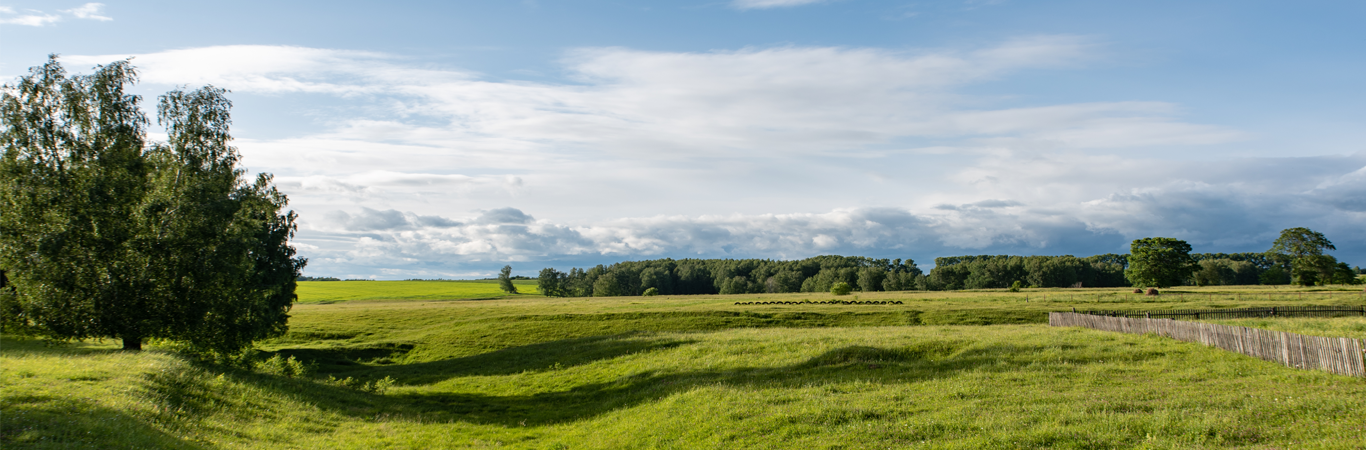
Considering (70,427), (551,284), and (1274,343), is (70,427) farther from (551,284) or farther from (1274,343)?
(551,284)

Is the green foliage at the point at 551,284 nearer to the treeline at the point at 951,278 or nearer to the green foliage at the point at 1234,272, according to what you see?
the treeline at the point at 951,278

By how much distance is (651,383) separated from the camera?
29.3 m

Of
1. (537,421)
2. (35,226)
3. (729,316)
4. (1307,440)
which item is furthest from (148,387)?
(729,316)

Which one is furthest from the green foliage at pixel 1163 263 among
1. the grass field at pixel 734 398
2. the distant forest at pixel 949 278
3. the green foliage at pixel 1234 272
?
the grass field at pixel 734 398

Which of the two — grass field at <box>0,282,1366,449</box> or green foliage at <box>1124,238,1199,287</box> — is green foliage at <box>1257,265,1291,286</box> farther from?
grass field at <box>0,282,1366,449</box>

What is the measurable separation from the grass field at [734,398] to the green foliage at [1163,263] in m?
76.1

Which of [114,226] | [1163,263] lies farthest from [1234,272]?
[114,226]

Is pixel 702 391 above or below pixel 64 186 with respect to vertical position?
below

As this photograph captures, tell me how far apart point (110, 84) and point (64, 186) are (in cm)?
636

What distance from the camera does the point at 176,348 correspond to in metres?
34.1

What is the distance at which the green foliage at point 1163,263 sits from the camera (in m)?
105

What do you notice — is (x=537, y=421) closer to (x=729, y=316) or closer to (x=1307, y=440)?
(x=1307, y=440)

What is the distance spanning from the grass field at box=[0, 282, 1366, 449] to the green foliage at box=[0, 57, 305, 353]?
99.3 inches

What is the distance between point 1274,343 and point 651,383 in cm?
2409
